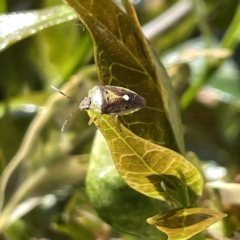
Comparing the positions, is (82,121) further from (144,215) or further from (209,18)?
(209,18)

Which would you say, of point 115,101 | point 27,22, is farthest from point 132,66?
point 27,22

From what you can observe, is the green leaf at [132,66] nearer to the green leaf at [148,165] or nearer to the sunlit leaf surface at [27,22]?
the green leaf at [148,165]

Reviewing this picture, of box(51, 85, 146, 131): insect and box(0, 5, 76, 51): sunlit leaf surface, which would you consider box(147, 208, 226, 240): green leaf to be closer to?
box(51, 85, 146, 131): insect

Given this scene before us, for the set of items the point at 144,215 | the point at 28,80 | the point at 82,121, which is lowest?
the point at 144,215


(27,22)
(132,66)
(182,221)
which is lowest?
(182,221)

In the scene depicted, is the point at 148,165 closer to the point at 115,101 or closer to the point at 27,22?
the point at 115,101

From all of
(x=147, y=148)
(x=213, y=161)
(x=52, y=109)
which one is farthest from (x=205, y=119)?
(x=147, y=148)
